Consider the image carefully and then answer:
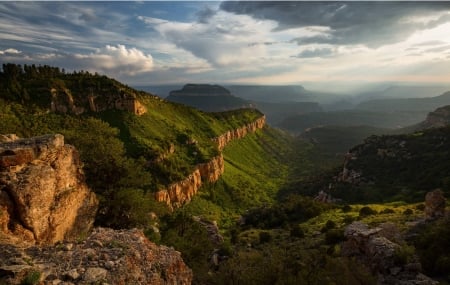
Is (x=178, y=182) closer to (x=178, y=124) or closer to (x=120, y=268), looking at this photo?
(x=178, y=124)

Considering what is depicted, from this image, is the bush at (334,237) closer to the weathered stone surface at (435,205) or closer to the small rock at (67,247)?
the weathered stone surface at (435,205)

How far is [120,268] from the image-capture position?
1559 centimetres

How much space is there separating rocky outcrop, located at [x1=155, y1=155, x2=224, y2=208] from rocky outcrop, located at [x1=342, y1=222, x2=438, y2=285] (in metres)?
47.5

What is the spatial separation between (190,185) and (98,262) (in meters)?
78.9

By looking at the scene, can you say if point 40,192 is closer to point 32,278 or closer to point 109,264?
point 109,264

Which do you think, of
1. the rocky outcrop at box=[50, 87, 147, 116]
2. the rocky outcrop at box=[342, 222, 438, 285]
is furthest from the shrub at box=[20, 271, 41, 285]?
the rocky outcrop at box=[50, 87, 147, 116]

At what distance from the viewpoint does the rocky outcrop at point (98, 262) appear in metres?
14.3

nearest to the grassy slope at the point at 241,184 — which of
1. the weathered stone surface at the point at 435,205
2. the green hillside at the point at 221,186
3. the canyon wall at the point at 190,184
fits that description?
the green hillside at the point at 221,186

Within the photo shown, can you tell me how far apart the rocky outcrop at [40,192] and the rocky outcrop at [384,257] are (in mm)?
27692

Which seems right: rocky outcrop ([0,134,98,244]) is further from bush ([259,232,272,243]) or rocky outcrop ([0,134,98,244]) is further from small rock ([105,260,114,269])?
bush ([259,232,272,243])

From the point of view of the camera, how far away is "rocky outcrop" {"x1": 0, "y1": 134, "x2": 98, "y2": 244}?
794 inches

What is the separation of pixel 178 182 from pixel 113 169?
47695mm

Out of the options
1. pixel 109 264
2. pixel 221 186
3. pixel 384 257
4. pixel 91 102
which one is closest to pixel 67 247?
pixel 109 264

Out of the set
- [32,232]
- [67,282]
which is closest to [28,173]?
[32,232]
